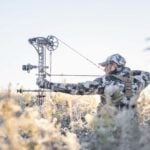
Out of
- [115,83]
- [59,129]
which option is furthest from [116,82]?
[59,129]

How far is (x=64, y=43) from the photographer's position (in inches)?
682

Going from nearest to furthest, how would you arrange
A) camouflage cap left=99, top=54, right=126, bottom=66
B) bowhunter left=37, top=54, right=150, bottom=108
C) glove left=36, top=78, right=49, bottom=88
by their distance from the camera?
bowhunter left=37, top=54, right=150, bottom=108, camouflage cap left=99, top=54, right=126, bottom=66, glove left=36, top=78, right=49, bottom=88

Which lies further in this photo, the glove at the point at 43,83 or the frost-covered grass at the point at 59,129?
the glove at the point at 43,83

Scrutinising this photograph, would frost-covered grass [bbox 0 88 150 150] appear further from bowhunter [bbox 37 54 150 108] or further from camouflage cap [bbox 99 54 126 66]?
camouflage cap [bbox 99 54 126 66]

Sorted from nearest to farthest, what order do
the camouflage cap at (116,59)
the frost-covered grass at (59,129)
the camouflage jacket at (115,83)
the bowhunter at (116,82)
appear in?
1. the frost-covered grass at (59,129)
2. the bowhunter at (116,82)
3. the camouflage jacket at (115,83)
4. the camouflage cap at (116,59)

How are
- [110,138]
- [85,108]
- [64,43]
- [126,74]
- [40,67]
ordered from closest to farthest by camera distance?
[110,138] → [126,74] → [85,108] → [40,67] → [64,43]

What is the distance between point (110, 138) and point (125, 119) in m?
0.18

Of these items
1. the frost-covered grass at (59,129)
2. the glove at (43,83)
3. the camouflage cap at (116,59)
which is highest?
the camouflage cap at (116,59)

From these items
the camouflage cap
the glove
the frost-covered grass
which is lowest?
the glove

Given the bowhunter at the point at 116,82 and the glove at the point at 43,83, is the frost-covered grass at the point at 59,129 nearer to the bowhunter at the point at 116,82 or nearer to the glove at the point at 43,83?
the bowhunter at the point at 116,82

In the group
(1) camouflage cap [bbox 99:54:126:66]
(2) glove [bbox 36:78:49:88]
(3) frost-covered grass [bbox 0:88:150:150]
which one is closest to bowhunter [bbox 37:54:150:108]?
(1) camouflage cap [bbox 99:54:126:66]

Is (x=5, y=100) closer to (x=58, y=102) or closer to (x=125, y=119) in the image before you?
(x=125, y=119)

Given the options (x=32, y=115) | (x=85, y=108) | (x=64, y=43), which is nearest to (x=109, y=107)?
(x=32, y=115)

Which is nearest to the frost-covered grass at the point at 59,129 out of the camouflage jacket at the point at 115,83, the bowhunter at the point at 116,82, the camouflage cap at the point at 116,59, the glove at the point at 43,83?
the bowhunter at the point at 116,82
